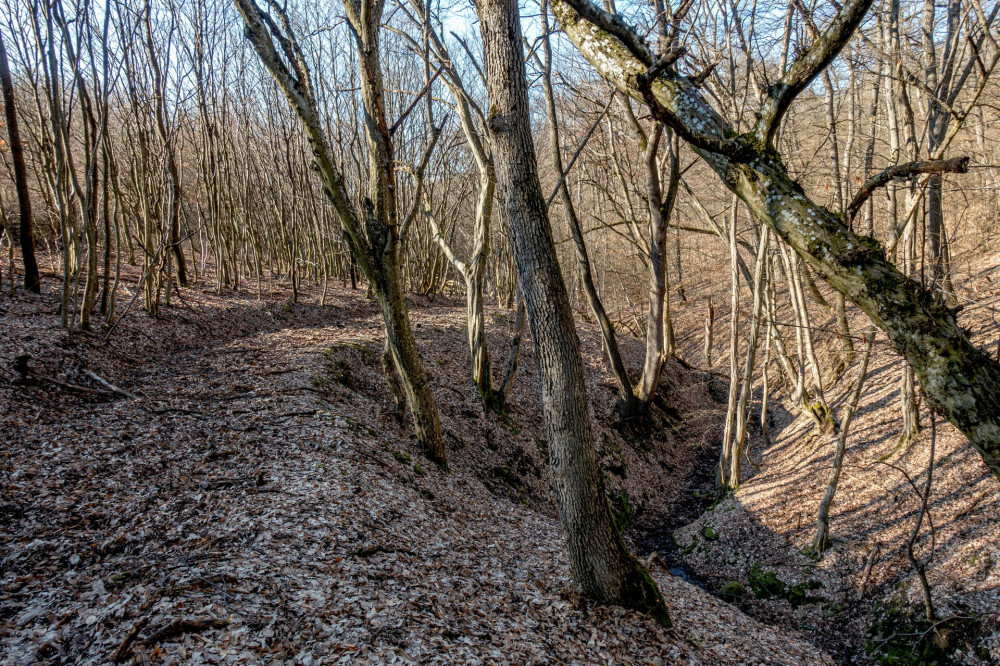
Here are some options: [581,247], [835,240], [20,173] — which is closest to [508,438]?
[581,247]

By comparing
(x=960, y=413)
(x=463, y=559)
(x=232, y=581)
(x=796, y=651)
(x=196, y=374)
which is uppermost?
(x=960, y=413)

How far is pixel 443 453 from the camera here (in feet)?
24.6

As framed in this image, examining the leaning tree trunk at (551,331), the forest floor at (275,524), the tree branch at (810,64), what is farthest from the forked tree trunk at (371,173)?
the tree branch at (810,64)

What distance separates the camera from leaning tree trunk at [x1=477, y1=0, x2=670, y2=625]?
13.5 feet

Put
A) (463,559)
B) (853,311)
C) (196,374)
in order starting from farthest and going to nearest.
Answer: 1. (853,311)
2. (196,374)
3. (463,559)

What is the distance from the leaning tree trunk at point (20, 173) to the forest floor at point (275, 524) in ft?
1.48

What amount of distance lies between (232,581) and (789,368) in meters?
10.6

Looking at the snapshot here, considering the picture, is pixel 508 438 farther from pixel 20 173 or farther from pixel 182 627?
pixel 20 173

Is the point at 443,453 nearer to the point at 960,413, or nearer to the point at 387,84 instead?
the point at 960,413

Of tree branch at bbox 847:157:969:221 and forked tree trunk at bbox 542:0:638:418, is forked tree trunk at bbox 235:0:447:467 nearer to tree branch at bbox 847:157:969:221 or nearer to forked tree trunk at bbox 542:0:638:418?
forked tree trunk at bbox 542:0:638:418

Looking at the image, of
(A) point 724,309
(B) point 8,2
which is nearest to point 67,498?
(B) point 8,2

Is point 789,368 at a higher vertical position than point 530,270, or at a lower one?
lower

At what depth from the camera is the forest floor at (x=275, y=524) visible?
3.37 m

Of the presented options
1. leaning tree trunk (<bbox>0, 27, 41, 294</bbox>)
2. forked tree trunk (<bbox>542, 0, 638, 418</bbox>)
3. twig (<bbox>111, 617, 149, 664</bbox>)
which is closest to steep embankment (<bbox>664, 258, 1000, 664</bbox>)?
forked tree trunk (<bbox>542, 0, 638, 418</bbox>)
